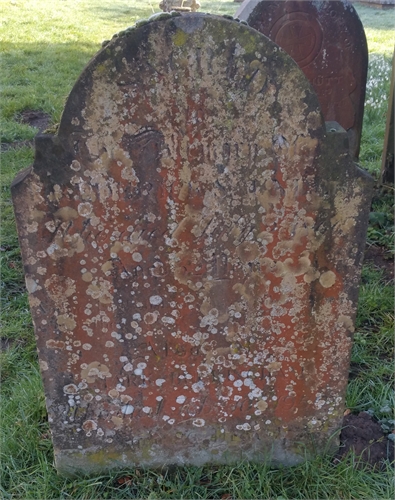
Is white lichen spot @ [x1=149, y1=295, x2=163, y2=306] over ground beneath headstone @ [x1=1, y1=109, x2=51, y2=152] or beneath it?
over

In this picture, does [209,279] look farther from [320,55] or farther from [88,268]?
[320,55]

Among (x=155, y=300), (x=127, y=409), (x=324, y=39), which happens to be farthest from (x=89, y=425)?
(x=324, y=39)

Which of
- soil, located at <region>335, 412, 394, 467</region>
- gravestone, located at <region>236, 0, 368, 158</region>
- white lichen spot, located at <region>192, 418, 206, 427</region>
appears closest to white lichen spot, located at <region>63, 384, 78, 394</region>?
white lichen spot, located at <region>192, 418, 206, 427</region>

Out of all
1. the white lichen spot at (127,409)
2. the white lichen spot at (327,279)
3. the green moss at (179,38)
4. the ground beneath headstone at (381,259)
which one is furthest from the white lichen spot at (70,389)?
the ground beneath headstone at (381,259)

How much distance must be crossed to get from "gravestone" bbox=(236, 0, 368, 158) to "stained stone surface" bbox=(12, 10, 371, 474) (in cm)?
234

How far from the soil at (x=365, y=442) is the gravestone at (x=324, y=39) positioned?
2255mm

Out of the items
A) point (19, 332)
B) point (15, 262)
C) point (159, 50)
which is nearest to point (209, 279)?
point (159, 50)

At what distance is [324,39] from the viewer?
13.7ft

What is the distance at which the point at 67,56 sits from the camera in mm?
9289

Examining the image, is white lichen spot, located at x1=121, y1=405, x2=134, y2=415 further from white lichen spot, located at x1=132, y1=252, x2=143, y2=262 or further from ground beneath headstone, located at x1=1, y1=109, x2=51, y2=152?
ground beneath headstone, located at x1=1, y1=109, x2=51, y2=152

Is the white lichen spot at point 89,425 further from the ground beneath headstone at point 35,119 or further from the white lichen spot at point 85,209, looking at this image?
the ground beneath headstone at point 35,119

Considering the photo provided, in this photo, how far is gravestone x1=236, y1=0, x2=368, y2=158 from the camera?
4086 mm

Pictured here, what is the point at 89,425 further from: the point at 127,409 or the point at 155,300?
the point at 155,300

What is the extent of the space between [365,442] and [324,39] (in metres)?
3.00
